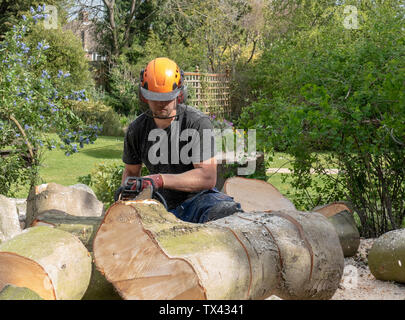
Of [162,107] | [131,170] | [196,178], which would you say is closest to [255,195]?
[131,170]

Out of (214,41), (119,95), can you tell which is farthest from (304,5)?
(119,95)

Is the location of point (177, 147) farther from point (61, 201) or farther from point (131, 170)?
point (61, 201)

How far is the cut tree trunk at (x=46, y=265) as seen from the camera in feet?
6.74

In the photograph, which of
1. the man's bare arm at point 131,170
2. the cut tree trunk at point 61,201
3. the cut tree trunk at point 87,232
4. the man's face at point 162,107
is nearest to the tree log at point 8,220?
the cut tree trunk at point 61,201

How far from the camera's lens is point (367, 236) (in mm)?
4496

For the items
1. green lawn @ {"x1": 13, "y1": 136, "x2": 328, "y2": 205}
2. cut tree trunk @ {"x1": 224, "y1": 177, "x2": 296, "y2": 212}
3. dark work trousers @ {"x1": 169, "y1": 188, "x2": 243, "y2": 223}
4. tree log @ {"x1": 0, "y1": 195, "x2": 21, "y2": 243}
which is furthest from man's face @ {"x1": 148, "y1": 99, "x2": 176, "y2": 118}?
green lawn @ {"x1": 13, "y1": 136, "x2": 328, "y2": 205}

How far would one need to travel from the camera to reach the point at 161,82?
274 centimetres

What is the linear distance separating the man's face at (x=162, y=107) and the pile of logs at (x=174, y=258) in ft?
2.30

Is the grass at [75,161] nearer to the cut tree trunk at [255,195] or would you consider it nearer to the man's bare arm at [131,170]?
the cut tree trunk at [255,195]

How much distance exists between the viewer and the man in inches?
108

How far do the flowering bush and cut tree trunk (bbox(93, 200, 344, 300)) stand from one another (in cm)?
331

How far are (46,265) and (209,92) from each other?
12.1 meters

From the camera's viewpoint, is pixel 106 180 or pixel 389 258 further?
pixel 106 180

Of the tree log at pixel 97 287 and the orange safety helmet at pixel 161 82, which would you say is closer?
the tree log at pixel 97 287
